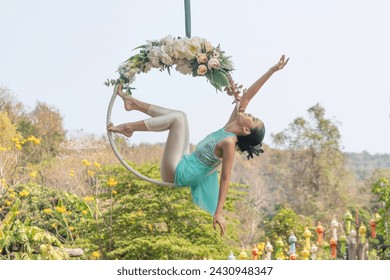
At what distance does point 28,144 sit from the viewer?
50.7 feet

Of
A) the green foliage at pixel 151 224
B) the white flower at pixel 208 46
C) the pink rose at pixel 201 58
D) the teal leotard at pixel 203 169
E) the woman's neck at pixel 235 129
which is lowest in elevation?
the green foliage at pixel 151 224

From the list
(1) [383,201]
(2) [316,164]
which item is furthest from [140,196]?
(2) [316,164]

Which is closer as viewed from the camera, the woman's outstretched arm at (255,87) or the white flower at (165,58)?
the woman's outstretched arm at (255,87)

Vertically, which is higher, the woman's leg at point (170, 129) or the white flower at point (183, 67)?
the white flower at point (183, 67)

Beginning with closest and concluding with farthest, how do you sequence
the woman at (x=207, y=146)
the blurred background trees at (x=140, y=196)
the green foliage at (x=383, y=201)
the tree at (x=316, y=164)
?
the woman at (x=207, y=146)
the green foliage at (x=383, y=201)
the blurred background trees at (x=140, y=196)
the tree at (x=316, y=164)

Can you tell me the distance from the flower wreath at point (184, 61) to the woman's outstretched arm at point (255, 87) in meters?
0.08

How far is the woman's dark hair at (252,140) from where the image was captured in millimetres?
4062

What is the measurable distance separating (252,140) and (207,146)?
0.73 feet

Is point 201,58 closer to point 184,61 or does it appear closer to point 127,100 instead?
point 184,61

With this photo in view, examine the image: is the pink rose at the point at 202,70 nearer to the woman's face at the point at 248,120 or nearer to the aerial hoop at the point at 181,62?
the aerial hoop at the point at 181,62

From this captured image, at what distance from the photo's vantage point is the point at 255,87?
158 inches

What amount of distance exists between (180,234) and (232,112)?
Answer: 463cm

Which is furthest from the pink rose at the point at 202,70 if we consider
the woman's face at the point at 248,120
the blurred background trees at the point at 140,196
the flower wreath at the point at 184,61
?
the blurred background trees at the point at 140,196
